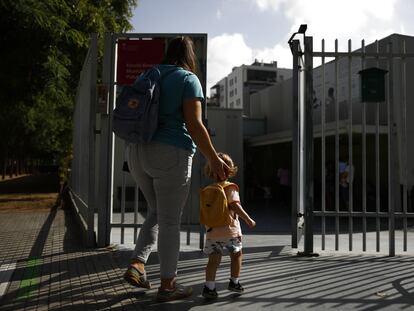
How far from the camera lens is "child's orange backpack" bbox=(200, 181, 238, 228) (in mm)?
4141

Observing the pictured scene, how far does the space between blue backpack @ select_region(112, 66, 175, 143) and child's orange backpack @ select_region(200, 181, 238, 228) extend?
67 centimetres

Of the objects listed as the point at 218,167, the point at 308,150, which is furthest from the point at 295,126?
the point at 218,167

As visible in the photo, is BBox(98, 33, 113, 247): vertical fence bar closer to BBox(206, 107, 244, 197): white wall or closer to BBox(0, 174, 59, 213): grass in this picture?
BBox(0, 174, 59, 213): grass

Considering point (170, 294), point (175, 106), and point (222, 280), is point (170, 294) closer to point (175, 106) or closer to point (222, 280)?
point (222, 280)

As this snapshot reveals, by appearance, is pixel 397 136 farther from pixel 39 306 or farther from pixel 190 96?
pixel 39 306

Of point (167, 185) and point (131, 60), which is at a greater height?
point (131, 60)

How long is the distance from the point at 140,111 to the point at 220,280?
5.81 feet

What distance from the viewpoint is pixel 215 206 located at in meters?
4.16

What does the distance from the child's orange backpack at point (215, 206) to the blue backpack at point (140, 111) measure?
673mm

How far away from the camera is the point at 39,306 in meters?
4.01

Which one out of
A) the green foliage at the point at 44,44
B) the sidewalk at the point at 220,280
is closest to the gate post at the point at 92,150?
the sidewalk at the point at 220,280

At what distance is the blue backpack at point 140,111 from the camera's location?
3861mm

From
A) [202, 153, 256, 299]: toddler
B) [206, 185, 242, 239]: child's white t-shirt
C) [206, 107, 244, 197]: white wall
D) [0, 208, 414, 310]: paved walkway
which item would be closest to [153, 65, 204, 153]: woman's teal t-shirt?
[202, 153, 256, 299]: toddler

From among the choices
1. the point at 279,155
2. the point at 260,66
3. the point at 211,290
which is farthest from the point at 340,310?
the point at 260,66
